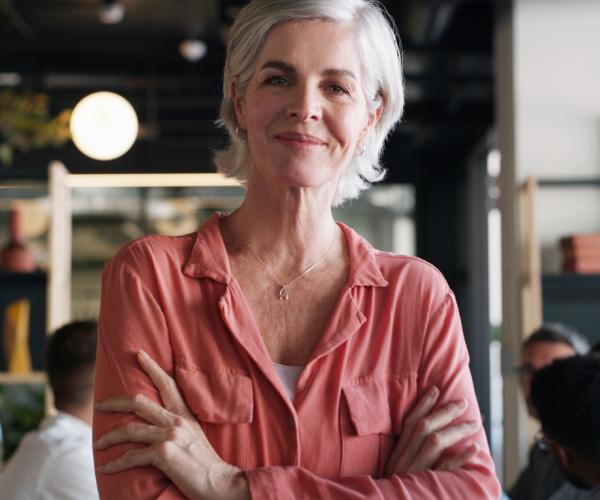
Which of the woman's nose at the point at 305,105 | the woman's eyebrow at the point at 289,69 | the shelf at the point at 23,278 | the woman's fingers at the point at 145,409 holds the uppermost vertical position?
the woman's eyebrow at the point at 289,69

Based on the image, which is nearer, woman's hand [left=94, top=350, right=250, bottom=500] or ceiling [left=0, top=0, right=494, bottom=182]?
woman's hand [left=94, top=350, right=250, bottom=500]

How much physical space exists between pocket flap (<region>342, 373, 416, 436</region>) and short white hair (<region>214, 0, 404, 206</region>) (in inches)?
13.4

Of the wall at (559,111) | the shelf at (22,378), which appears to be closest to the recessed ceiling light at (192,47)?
the wall at (559,111)

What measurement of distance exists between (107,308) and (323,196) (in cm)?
35

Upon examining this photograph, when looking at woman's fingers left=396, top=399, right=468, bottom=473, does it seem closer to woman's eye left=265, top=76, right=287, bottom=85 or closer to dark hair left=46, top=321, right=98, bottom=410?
woman's eye left=265, top=76, right=287, bottom=85

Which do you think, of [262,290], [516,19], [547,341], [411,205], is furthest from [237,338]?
[411,205]

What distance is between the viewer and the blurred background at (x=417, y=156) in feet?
17.1

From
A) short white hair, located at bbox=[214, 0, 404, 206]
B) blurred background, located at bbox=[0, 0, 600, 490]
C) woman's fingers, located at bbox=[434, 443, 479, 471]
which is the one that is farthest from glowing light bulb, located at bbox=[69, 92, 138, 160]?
woman's fingers, located at bbox=[434, 443, 479, 471]

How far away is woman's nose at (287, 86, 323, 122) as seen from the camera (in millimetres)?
1411

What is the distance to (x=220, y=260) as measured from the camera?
1.49 meters

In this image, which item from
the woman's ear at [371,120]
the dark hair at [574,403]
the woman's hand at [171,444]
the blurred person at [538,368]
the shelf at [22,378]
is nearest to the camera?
the woman's hand at [171,444]

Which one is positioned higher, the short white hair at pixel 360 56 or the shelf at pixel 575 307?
the short white hair at pixel 360 56

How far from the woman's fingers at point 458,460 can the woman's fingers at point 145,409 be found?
39 centimetres

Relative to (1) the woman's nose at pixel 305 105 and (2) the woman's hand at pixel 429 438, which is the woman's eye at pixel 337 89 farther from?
(2) the woman's hand at pixel 429 438
